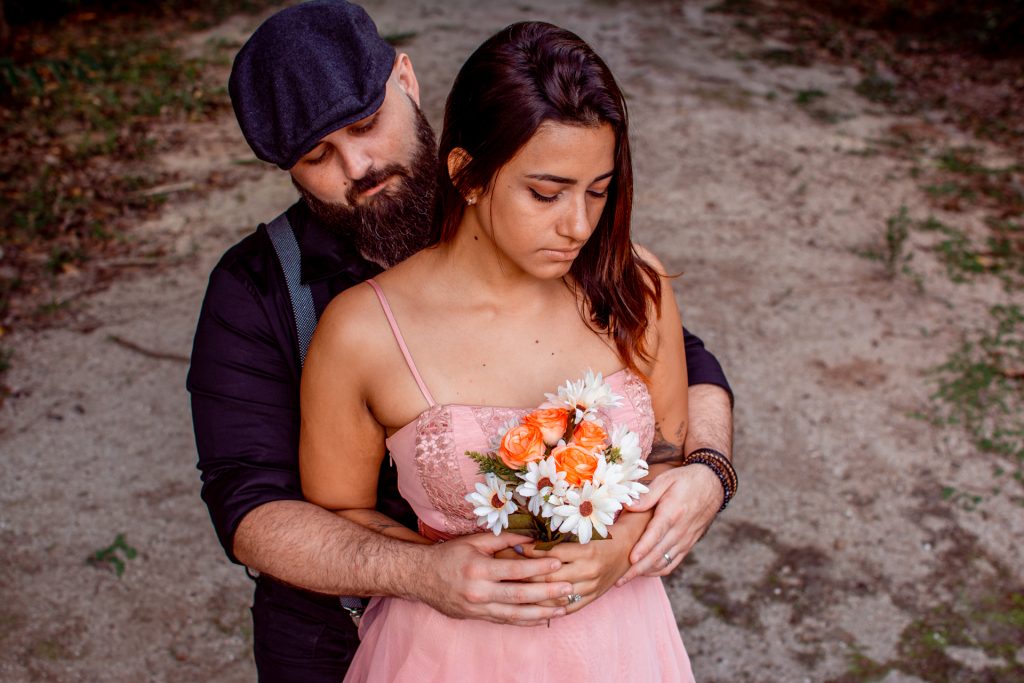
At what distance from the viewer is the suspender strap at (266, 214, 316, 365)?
2.53m

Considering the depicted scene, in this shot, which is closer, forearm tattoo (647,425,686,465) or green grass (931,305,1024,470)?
forearm tattoo (647,425,686,465)

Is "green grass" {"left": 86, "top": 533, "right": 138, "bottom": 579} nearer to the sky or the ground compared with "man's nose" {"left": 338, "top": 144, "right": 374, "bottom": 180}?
nearer to the ground

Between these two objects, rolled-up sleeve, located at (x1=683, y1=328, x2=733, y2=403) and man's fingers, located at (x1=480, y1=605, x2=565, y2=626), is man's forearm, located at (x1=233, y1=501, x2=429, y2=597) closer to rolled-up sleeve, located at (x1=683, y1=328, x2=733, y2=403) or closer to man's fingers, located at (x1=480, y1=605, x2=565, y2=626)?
man's fingers, located at (x1=480, y1=605, x2=565, y2=626)

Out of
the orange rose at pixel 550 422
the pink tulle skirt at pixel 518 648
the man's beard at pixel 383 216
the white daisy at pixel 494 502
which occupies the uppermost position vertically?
the man's beard at pixel 383 216

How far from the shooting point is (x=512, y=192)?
2.15 metres

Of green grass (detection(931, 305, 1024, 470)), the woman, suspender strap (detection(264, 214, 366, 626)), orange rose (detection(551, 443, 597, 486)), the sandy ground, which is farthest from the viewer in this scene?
green grass (detection(931, 305, 1024, 470))

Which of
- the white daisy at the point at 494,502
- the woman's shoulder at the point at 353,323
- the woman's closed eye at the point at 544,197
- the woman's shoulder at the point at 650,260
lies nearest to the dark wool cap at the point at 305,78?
the woman's shoulder at the point at 353,323

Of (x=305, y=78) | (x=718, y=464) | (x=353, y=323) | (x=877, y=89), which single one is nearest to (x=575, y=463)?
(x=353, y=323)

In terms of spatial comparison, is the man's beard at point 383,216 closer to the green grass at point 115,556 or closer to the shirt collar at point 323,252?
the shirt collar at point 323,252

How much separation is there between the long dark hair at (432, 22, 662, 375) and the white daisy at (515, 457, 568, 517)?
22.8 inches

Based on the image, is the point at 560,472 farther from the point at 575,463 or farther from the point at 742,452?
the point at 742,452

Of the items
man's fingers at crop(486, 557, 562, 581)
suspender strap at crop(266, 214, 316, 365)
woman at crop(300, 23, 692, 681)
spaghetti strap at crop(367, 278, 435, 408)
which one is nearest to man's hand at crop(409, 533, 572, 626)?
man's fingers at crop(486, 557, 562, 581)

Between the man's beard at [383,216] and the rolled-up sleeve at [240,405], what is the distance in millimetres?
326

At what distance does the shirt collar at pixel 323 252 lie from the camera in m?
2.59
